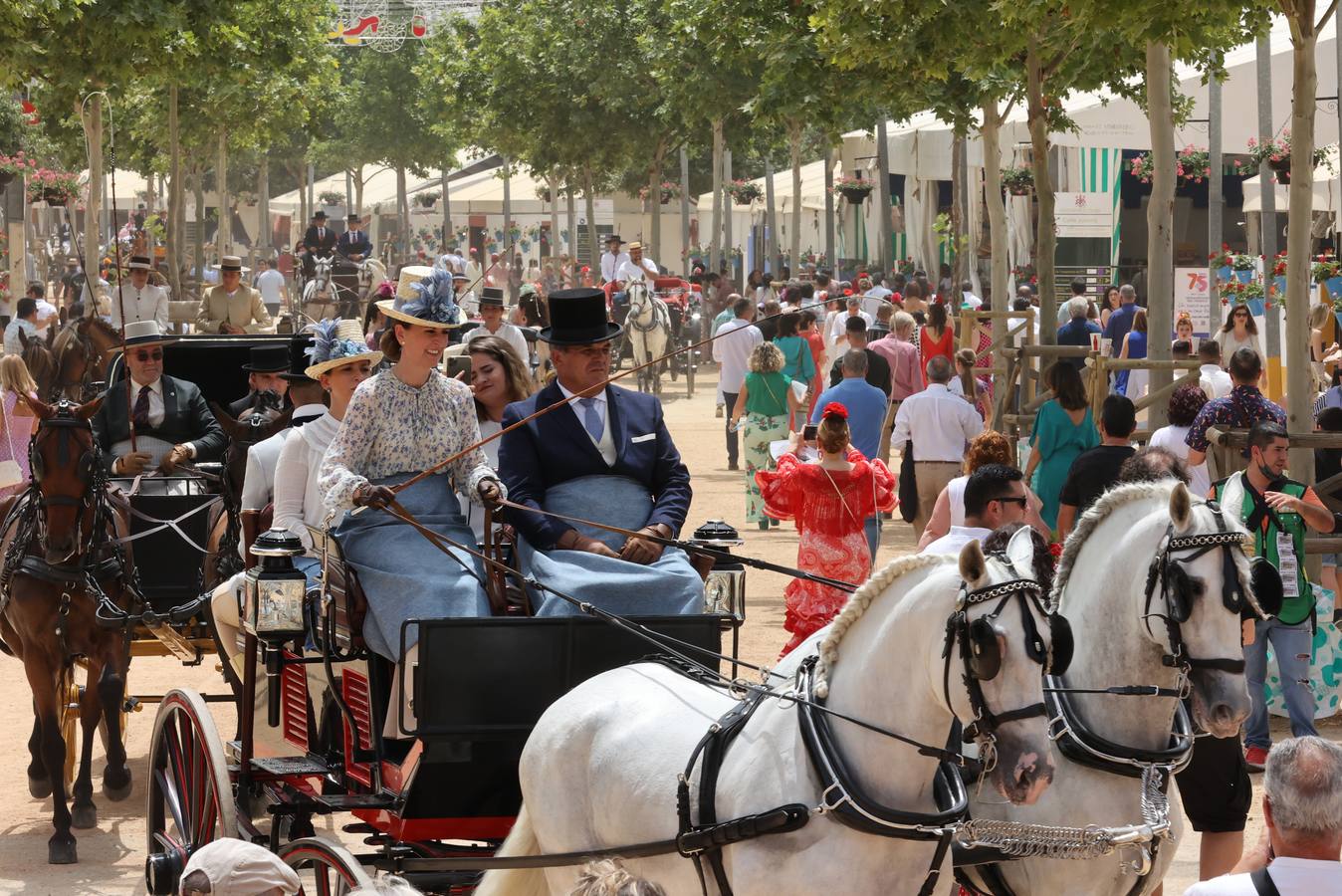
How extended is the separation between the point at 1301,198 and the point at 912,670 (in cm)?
772

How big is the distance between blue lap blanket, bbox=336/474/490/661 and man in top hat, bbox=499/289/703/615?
264 millimetres

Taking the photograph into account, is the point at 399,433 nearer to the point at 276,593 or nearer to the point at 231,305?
the point at 276,593

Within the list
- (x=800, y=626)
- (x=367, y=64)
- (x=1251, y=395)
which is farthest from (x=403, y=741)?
(x=367, y=64)

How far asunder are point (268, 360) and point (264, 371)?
0.23 ft

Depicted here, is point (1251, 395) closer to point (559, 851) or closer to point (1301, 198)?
point (1301, 198)

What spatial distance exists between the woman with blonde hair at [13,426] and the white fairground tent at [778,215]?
74.2 ft

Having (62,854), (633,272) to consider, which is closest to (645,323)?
(633,272)

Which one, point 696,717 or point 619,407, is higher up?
point 619,407

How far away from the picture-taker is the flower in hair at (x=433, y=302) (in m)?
6.58

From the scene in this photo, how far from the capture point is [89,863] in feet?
28.4

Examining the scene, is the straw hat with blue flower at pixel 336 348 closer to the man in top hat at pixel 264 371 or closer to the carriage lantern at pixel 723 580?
the carriage lantern at pixel 723 580

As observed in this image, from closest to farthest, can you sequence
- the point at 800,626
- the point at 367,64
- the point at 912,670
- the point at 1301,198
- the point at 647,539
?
the point at 912,670 → the point at 647,539 → the point at 800,626 → the point at 1301,198 → the point at 367,64

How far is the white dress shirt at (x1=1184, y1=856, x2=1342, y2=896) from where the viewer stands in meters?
4.09

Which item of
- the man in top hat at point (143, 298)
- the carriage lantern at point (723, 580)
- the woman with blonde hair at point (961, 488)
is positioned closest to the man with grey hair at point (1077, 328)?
the man in top hat at point (143, 298)
